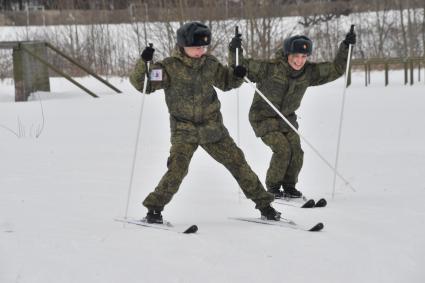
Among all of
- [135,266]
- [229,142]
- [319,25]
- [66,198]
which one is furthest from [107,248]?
[319,25]

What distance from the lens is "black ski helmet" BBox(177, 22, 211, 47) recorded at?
191 inches

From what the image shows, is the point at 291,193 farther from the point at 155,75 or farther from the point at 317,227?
the point at 155,75

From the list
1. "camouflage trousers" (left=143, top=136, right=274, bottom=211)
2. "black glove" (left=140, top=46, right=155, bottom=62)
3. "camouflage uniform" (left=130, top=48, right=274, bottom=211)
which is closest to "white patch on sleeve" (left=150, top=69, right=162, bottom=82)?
"camouflage uniform" (left=130, top=48, right=274, bottom=211)

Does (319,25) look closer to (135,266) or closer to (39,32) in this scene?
(39,32)

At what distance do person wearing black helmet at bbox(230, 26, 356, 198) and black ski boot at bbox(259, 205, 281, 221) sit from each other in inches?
40.9

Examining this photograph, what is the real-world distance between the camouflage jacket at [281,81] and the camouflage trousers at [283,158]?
0.07 metres

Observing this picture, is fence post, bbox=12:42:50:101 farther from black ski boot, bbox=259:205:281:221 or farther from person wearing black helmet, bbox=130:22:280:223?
black ski boot, bbox=259:205:281:221

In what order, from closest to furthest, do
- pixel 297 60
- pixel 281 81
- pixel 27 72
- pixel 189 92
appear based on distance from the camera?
pixel 189 92 < pixel 297 60 < pixel 281 81 < pixel 27 72

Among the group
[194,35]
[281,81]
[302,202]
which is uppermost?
[194,35]

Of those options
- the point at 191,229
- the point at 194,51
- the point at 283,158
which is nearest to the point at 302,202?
the point at 283,158

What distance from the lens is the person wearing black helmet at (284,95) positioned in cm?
605

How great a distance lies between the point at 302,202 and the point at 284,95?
867 millimetres

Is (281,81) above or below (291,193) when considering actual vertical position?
above

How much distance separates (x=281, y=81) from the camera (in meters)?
6.07
